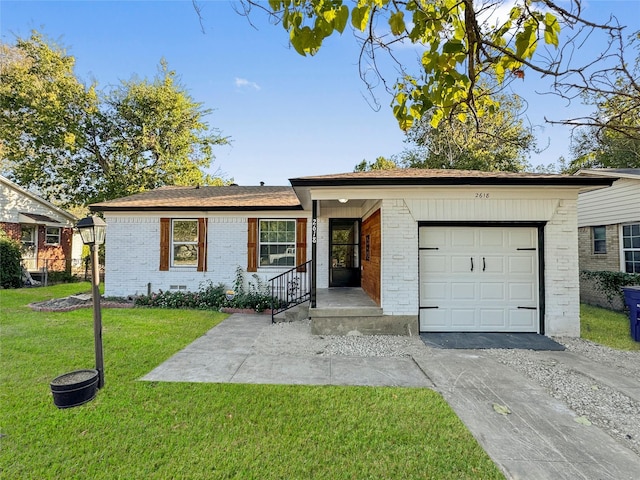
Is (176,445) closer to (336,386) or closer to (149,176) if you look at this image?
(336,386)

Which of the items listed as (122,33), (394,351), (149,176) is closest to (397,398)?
(394,351)

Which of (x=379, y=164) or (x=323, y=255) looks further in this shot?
(x=379, y=164)

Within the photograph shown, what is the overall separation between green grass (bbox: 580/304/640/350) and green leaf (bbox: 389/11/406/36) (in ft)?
22.5

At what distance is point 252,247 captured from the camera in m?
9.62

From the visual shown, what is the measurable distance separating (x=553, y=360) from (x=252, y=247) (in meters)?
7.55

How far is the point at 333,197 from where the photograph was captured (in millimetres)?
6617

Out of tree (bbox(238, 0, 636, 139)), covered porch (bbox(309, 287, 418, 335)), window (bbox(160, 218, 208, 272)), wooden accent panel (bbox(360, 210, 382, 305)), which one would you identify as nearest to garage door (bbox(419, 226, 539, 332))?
covered porch (bbox(309, 287, 418, 335))

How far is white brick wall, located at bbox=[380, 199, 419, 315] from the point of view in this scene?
6391mm

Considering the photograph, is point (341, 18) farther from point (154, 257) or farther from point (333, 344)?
point (154, 257)

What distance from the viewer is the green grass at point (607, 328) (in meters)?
5.99

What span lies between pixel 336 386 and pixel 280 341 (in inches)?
87.5

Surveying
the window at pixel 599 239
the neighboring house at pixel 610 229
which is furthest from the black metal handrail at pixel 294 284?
the window at pixel 599 239

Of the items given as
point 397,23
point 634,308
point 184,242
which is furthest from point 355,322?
point 184,242

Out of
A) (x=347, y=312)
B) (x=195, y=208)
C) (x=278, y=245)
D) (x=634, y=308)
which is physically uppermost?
(x=195, y=208)
